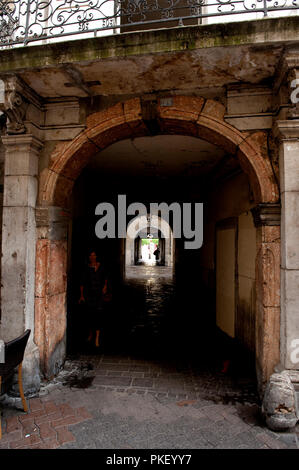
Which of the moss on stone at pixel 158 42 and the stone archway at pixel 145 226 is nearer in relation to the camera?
the moss on stone at pixel 158 42

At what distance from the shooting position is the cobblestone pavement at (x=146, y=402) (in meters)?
2.86

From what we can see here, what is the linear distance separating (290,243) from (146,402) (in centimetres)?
253

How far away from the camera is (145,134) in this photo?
14.4ft

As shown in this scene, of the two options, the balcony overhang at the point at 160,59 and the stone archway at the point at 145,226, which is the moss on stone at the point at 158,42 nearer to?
the balcony overhang at the point at 160,59

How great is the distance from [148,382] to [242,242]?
2874mm

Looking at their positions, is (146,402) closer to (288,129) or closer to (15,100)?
(288,129)

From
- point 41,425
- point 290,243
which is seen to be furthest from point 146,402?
point 290,243

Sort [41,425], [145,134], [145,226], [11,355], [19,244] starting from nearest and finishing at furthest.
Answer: [11,355]
[41,425]
[19,244]
[145,134]
[145,226]

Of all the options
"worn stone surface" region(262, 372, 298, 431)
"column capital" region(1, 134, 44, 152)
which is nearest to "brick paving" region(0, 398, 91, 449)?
"worn stone surface" region(262, 372, 298, 431)

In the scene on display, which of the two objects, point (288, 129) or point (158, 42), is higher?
point (158, 42)

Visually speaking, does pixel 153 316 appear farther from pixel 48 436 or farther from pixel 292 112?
pixel 292 112

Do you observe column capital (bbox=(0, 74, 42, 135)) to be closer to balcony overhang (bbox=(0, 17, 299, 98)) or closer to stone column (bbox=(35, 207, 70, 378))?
balcony overhang (bbox=(0, 17, 299, 98))

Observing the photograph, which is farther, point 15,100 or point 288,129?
point 15,100

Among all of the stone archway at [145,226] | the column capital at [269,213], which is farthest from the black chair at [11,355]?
the stone archway at [145,226]
